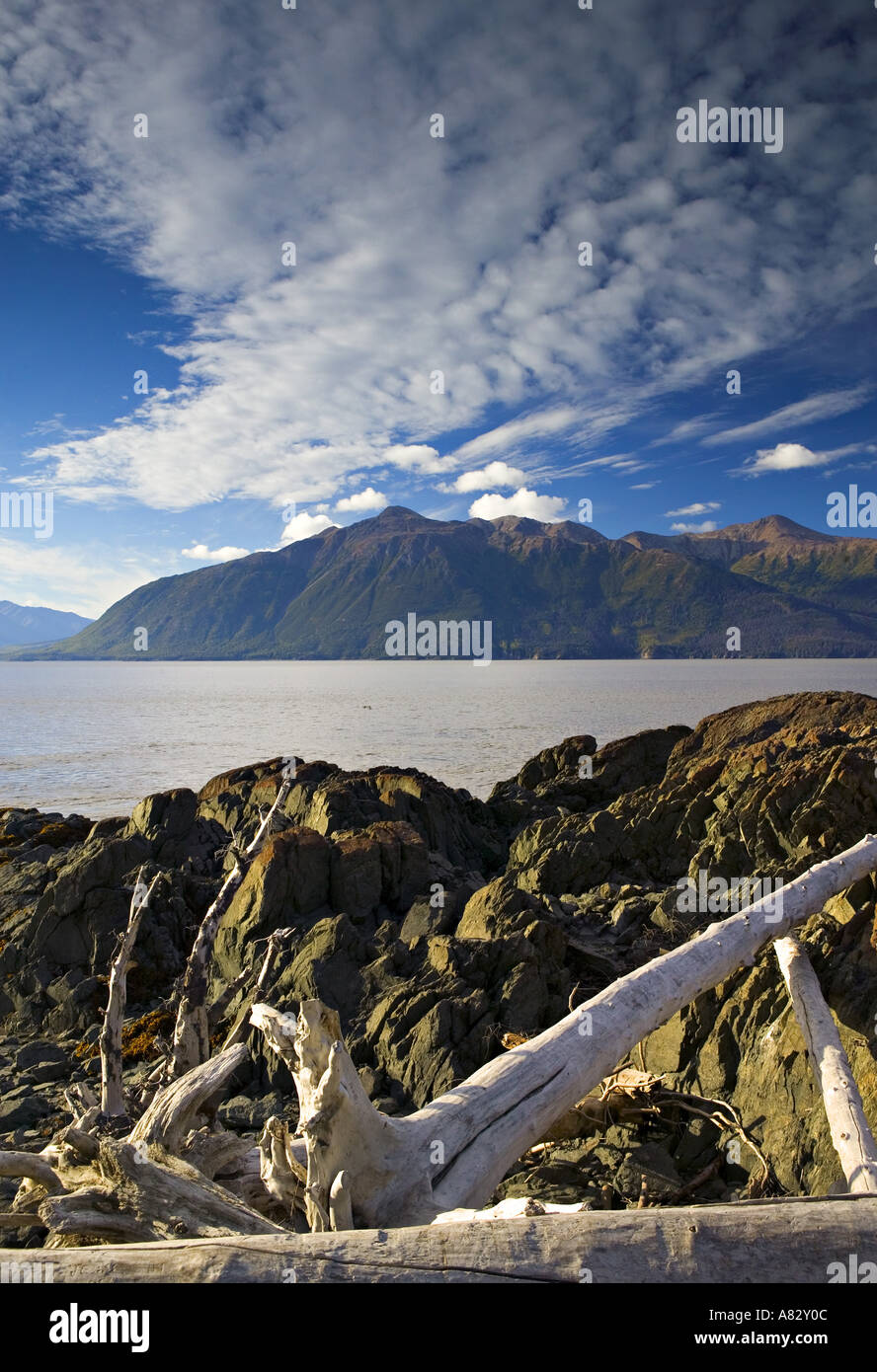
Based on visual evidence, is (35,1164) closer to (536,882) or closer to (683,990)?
(683,990)

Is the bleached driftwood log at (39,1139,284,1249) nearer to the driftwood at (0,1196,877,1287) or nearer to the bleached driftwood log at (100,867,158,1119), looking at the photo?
the driftwood at (0,1196,877,1287)

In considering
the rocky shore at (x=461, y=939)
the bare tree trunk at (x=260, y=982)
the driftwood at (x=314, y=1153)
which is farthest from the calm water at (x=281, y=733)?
the driftwood at (x=314, y=1153)

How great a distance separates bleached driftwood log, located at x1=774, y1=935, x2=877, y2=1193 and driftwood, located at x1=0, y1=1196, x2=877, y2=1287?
4.12 feet

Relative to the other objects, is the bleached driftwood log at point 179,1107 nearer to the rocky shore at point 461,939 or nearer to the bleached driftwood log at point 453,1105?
the bleached driftwood log at point 453,1105

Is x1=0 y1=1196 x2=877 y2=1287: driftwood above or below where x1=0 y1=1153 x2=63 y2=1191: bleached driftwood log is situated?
above

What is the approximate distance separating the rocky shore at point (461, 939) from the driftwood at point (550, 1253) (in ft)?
6.97

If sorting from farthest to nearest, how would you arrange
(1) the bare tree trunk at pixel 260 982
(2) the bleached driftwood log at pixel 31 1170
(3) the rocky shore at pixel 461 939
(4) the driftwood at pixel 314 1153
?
(1) the bare tree trunk at pixel 260 982, (3) the rocky shore at pixel 461 939, (2) the bleached driftwood log at pixel 31 1170, (4) the driftwood at pixel 314 1153

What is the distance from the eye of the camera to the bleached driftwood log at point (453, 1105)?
3.88 meters

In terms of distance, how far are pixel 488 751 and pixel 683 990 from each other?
36.6 m

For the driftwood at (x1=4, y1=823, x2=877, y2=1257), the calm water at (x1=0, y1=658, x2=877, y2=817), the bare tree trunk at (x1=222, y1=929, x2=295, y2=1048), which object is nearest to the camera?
the driftwood at (x1=4, y1=823, x2=877, y2=1257)

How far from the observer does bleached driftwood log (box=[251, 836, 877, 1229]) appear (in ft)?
12.7

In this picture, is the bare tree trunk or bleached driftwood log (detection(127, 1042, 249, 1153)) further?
the bare tree trunk

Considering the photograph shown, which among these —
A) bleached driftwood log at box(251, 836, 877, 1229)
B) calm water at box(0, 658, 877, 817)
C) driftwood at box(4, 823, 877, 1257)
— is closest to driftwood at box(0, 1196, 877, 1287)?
driftwood at box(4, 823, 877, 1257)

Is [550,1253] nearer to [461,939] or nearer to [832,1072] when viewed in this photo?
[832,1072]
